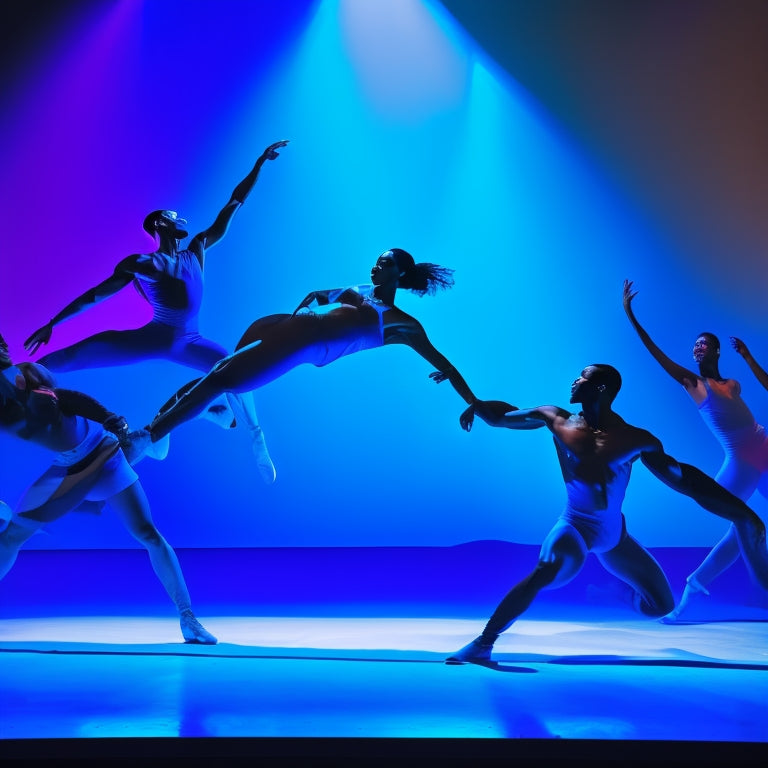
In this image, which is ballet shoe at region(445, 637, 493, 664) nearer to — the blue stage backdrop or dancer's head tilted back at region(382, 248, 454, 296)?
the blue stage backdrop

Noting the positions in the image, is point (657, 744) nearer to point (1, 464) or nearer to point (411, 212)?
point (411, 212)

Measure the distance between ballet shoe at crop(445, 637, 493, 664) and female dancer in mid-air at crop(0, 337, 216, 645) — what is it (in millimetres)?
1135

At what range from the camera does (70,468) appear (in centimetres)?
375

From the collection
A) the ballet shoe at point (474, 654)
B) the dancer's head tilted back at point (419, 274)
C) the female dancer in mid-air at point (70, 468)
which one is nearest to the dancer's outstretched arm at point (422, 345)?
the dancer's head tilted back at point (419, 274)

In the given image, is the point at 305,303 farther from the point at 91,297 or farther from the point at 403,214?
the point at 403,214

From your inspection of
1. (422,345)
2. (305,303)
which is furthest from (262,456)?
(422,345)

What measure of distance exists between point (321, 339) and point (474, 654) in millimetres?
1582

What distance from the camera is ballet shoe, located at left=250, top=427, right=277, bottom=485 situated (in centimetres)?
436

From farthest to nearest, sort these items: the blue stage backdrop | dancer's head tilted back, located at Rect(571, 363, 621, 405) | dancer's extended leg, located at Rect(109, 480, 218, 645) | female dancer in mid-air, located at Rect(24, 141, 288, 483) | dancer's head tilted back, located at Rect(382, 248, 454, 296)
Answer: the blue stage backdrop < female dancer in mid-air, located at Rect(24, 141, 288, 483) < dancer's head tilted back, located at Rect(382, 248, 454, 296) < dancer's extended leg, located at Rect(109, 480, 218, 645) < dancer's head tilted back, located at Rect(571, 363, 621, 405)

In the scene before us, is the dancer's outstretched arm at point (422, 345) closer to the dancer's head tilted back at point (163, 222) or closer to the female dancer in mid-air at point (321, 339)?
the female dancer in mid-air at point (321, 339)

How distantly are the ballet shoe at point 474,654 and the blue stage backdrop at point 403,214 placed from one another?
3.84 ft

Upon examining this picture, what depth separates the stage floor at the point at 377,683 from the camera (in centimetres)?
248

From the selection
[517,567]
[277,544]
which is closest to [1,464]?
[277,544]

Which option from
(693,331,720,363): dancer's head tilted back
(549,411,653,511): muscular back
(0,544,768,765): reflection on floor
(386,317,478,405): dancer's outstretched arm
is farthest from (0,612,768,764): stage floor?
(693,331,720,363): dancer's head tilted back
